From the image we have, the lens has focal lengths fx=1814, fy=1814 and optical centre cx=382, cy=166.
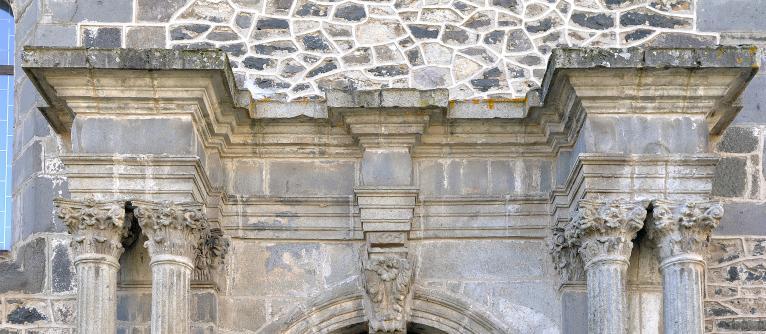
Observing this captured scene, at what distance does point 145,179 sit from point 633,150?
2920 mm

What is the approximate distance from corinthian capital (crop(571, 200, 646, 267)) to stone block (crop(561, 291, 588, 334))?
0.53 meters

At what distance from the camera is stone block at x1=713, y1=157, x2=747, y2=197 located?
11.8m

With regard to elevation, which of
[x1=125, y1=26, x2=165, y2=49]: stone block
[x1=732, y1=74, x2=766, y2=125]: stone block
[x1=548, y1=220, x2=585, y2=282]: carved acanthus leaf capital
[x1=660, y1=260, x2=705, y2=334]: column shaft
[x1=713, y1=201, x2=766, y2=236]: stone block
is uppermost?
[x1=125, y1=26, x2=165, y2=49]: stone block

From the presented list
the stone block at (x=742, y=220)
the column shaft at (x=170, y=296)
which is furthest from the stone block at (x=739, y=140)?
the column shaft at (x=170, y=296)

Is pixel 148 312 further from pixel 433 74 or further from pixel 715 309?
pixel 715 309

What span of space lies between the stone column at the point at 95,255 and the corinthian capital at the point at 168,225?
0.15m

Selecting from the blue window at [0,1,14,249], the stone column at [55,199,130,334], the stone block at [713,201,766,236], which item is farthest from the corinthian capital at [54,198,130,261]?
the stone block at [713,201,766,236]

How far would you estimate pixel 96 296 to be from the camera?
10.5 metres

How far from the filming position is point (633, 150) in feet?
35.6

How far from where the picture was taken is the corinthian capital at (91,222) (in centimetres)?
1062

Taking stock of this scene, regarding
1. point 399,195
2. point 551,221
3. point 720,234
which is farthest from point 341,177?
point 720,234

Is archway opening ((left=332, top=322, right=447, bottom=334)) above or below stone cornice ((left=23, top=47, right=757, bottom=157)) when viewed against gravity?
below

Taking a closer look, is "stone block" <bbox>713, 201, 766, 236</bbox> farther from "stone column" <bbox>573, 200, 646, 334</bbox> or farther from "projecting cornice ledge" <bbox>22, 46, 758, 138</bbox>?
"stone column" <bbox>573, 200, 646, 334</bbox>

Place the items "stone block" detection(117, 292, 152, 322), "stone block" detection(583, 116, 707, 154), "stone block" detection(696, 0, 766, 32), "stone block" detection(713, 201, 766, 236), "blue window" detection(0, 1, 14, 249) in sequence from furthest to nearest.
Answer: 1. "blue window" detection(0, 1, 14, 249)
2. "stone block" detection(696, 0, 766, 32)
3. "stone block" detection(713, 201, 766, 236)
4. "stone block" detection(117, 292, 152, 322)
5. "stone block" detection(583, 116, 707, 154)
